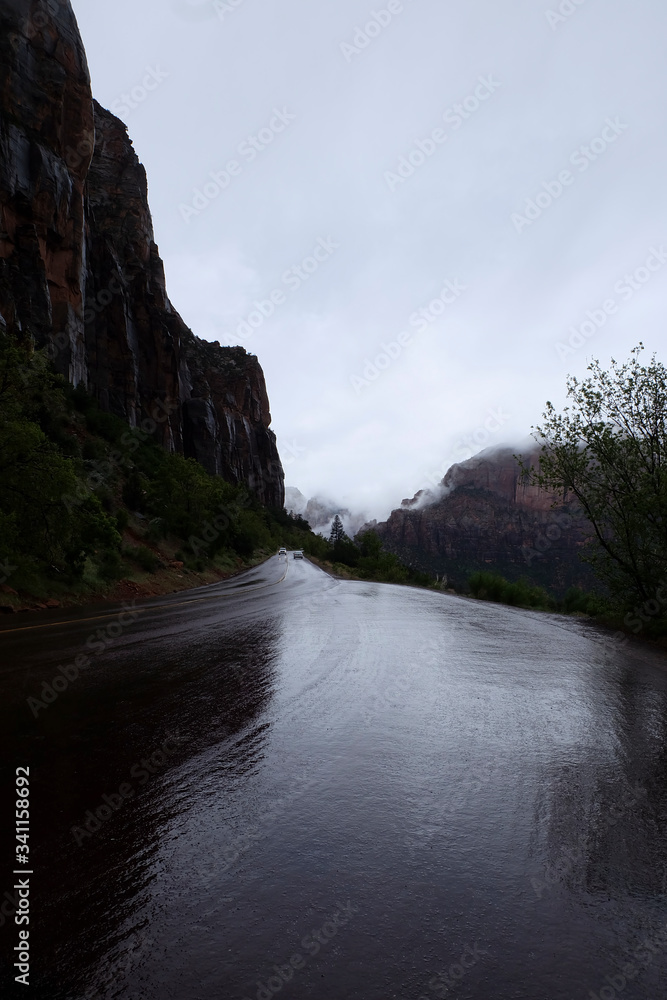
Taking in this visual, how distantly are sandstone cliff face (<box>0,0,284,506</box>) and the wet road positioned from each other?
26750mm

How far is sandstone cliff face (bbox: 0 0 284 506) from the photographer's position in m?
37.8

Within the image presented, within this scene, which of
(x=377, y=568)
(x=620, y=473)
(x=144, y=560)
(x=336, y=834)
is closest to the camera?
(x=336, y=834)

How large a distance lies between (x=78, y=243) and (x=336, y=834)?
2043 inches

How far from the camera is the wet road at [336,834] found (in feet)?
6.95

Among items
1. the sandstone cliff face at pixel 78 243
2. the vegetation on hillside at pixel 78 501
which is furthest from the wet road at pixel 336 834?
the sandstone cliff face at pixel 78 243

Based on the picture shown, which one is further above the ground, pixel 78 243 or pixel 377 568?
pixel 78 243

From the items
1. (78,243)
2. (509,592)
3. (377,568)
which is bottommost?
(509,592)

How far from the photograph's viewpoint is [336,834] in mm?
3152

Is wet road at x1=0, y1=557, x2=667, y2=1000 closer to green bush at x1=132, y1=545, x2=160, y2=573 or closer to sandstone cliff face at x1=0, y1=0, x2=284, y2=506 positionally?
green bush at x1=132, y1=545, x2=160, y2=573

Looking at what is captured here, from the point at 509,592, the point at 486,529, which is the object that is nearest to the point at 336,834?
the point at 509,592

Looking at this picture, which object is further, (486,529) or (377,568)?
(486,529)

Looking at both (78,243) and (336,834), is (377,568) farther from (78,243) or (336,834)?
(336,834)

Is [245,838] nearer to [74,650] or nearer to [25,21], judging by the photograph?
[74,650]

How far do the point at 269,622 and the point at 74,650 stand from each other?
4849 mm
